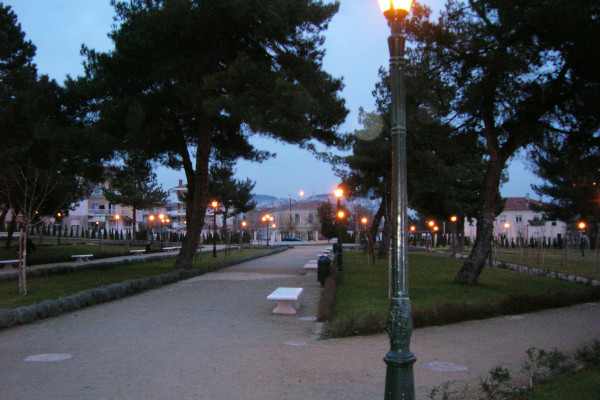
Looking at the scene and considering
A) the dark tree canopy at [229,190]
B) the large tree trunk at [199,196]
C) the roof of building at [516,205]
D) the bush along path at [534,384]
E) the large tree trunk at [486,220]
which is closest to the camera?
the bush along path at [534,384]

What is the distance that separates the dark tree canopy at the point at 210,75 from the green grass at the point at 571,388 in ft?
37.3

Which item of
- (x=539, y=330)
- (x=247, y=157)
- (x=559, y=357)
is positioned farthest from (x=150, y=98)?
(x=559, y=357)

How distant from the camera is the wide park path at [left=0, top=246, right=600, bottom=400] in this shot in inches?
226

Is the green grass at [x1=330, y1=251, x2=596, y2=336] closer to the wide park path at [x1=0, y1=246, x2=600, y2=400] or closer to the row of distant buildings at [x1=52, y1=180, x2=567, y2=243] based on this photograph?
the wide park path at [x1=0, y1=246, x2=600, y2=400]

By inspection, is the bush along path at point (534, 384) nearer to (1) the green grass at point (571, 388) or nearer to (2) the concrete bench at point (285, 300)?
(1) the green grass at point (571, 388)

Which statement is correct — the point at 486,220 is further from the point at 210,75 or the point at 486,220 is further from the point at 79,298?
the point at 79,298

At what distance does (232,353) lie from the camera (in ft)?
24.6

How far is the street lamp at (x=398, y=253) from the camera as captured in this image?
14.2 feet

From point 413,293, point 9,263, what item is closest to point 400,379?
point 413,293

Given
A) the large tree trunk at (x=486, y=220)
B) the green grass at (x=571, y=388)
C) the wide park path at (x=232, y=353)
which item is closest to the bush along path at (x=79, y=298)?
the wide park path at (x=232, y=353)

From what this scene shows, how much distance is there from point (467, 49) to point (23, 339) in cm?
1302

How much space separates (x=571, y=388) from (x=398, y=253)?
2.27m

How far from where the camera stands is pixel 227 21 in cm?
1762

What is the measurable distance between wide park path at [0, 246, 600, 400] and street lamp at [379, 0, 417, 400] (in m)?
1.18
